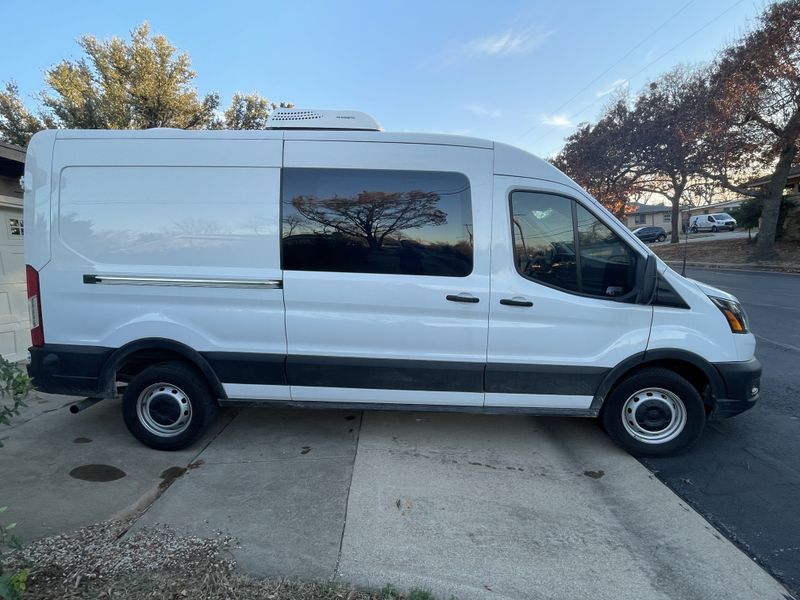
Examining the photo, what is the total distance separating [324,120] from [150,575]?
3.27 meters

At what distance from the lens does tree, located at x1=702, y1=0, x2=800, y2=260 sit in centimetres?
1576

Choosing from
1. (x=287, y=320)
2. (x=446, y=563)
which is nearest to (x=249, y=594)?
(x=446, y=563)

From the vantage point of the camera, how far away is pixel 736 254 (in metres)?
22.5

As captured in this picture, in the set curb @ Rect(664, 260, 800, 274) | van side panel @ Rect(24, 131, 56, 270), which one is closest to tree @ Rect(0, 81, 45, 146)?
van side panel @ Rect(24, 131, 56, 270)

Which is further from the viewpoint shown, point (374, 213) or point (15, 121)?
point (15, 121)

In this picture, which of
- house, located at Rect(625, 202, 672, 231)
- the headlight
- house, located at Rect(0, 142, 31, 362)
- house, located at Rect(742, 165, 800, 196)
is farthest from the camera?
house, located at Rect(625, 202, 672, 231)

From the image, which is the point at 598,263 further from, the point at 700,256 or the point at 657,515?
the point at 700,256

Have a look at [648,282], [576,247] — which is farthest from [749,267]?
[576,247]

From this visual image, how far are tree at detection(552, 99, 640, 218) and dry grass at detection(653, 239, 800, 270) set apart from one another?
529cm

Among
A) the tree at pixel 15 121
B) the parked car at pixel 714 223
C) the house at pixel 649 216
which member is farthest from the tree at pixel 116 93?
the house at pixel 649 216

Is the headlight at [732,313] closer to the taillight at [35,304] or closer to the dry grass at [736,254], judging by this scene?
the taillight at [35,304]

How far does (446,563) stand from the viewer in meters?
2.43

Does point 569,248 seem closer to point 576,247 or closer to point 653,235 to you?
point 576,247

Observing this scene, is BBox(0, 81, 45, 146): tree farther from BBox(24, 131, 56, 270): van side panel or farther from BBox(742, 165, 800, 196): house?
BBox(742, 165, 800, 196): house
